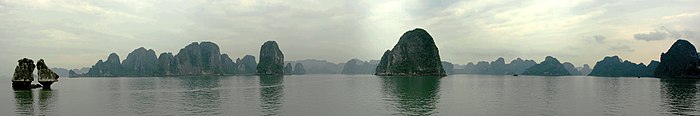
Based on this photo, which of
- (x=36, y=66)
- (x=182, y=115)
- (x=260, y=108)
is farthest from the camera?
(x=36, y=66)

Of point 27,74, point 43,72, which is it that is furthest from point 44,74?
point 27,74

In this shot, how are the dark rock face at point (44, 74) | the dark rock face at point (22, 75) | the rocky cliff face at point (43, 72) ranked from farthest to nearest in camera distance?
the dark rock face at point (44, 74), the rocky cliff face at point (43, 72), the dark rock face at point (22, 75)

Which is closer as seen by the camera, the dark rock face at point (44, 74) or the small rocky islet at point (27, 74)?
the small rocky islet at point (27, 74)

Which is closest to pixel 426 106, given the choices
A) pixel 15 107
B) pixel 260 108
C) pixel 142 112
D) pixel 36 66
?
pixel 260 108

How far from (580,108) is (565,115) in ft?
32.9

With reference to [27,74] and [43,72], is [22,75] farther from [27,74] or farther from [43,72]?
[43,72]

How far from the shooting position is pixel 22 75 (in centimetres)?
10812

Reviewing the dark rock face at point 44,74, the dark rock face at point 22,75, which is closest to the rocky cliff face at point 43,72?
the dark rock face at point 44,74

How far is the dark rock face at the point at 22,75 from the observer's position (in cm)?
10688

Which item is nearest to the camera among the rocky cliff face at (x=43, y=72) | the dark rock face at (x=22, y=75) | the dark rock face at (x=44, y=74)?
the dark rock face at (x=22, y=75)

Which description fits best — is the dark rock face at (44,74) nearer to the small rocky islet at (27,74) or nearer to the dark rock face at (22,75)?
the small rocky islet at (27,74)

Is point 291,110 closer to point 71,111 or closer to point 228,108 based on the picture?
point 228,108

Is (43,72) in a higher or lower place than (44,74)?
higher

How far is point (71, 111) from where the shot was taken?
183ft
